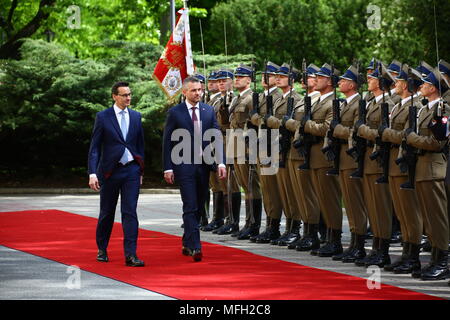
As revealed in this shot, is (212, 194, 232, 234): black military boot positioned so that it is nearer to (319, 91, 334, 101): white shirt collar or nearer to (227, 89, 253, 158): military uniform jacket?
(227, 89, 253, 158): military uniform jacket

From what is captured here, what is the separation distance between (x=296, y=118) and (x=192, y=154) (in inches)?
63.7

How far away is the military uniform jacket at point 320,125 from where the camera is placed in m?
11.8

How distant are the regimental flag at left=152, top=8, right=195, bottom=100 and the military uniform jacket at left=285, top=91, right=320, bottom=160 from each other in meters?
4.00

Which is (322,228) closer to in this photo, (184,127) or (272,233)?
(272,233)

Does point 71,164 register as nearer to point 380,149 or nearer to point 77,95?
point 77,95

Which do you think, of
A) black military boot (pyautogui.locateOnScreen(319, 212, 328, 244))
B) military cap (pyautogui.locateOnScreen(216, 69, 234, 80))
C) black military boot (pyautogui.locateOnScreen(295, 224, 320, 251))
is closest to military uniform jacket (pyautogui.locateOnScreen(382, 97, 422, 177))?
black military boot (pyautogui.locateOnScreen(295, 224, 320, 251))

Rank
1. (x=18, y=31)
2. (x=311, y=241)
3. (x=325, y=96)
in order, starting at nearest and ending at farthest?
(x=325, y=96), (x=311, y=241), (x=18, y=31)

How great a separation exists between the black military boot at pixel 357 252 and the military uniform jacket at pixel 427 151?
1488 millimetres

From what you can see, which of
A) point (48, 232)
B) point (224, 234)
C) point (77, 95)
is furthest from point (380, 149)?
point (77, 95)

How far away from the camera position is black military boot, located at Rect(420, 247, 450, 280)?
1008 centimetres

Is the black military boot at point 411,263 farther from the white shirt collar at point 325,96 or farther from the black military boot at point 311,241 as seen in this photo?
the white shirt collar at point 325,96

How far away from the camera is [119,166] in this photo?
1118cm

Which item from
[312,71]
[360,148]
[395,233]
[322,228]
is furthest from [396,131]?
[395,233]
